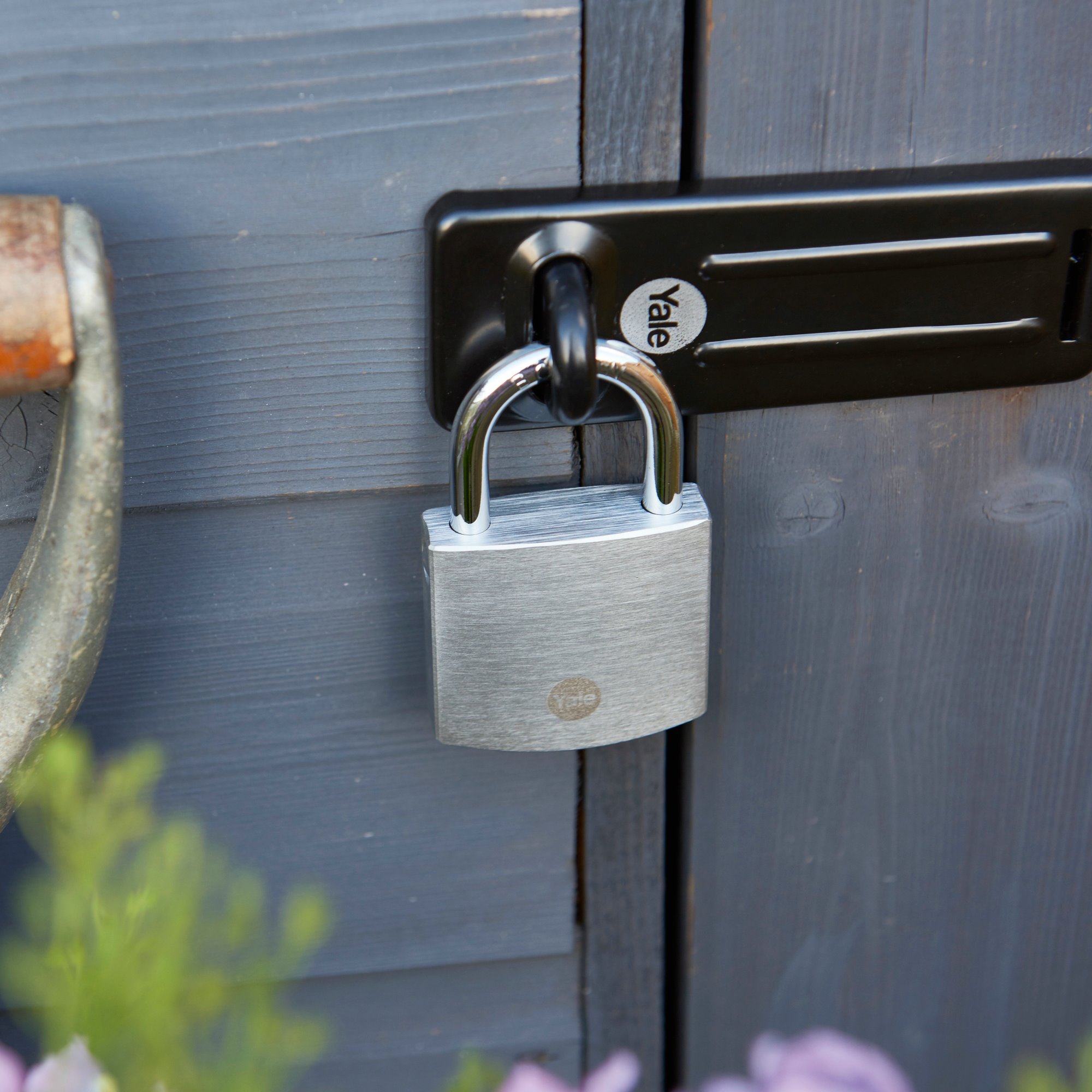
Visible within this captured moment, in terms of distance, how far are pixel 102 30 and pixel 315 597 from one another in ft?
0.91

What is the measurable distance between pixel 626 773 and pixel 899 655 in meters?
0.17

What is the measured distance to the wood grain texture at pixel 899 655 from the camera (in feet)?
1.59

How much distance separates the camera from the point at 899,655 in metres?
0.62

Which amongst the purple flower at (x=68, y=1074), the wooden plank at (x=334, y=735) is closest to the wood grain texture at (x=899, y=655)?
the wooden plank at (x=334, y=735)

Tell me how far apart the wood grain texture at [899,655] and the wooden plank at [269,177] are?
11 centimetres

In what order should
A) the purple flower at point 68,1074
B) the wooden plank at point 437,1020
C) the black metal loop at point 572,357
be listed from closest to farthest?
the purple flower at point 68,1074 < the black metal loop at point 572,357 < the wooden plank at point 437,1020

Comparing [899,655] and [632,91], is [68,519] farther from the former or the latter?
[899,655]

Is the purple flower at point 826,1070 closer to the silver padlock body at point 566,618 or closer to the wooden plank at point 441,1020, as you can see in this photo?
the silver padlock body at point 566,618

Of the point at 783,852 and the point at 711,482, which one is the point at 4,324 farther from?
the point at 783,852

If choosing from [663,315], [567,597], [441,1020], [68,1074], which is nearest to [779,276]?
[663,315]

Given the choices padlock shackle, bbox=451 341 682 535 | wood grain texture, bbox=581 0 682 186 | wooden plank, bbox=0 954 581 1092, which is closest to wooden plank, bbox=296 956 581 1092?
wooden plank, bbox=0 954 581 1092

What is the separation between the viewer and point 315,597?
56cm

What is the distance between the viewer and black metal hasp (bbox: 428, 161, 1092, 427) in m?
0.47

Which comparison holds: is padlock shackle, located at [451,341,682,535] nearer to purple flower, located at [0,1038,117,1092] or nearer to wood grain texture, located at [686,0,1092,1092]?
wood grain texture, located at [686,0,1092,1092]
